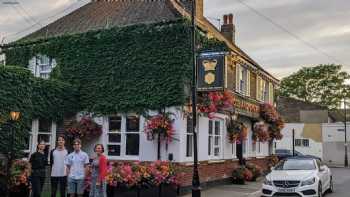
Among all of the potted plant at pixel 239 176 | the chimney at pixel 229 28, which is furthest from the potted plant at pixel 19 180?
the chimney at pixel 229 28

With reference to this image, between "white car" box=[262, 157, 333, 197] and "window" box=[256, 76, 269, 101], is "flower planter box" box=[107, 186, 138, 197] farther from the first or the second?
"window" box=[256, 76, 269, 101]

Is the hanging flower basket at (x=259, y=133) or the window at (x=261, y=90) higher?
the window at (x=261, y=90)

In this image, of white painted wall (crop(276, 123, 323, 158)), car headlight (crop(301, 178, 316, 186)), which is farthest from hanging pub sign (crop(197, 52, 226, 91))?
Result: white painted wall (crop(276, 123, 323, 158))

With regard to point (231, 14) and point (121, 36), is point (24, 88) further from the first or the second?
point (231, 14)

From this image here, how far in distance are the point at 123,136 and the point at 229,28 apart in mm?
14538

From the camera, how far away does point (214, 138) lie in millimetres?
20672

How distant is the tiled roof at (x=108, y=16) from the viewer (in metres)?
20.3

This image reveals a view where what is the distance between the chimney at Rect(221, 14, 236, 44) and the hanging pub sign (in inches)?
523

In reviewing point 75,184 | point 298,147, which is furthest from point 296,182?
point 298,147

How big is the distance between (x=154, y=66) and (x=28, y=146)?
5672mm

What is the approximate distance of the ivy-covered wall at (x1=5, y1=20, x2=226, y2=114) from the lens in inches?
691

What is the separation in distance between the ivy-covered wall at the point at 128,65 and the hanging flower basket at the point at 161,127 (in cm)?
62

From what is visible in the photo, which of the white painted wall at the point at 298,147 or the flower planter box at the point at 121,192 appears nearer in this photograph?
the flower planter box at the point at 121,192

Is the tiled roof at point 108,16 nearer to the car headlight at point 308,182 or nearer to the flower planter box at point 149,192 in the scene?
the flower planter box at point 149,192
